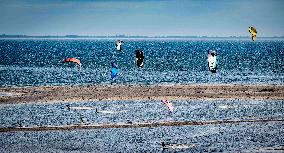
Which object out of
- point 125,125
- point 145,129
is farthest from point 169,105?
point 145,129

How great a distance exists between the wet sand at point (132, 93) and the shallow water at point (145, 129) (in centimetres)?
219

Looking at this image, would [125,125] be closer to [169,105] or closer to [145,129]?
[145,129]

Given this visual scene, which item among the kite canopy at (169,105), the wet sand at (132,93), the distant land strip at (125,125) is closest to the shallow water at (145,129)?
the kite canopy at (169,105)

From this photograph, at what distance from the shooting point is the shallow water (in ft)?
78.5

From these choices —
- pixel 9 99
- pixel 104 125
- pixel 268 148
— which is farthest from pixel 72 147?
pixel 9 99

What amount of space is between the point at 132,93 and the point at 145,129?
14.2 meters

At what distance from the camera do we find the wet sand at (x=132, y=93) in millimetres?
39125

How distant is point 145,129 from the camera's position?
1094 inches

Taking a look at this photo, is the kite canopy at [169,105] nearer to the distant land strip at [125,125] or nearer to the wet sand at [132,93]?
the wet sand at [132,93]

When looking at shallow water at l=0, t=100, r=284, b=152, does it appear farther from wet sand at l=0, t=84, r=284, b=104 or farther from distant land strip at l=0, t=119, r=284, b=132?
wet sand at l=0, t=84, r=284, b=104

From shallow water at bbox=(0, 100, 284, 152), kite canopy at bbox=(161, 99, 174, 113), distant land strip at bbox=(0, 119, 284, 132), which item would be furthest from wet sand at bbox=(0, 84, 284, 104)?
distant land strip at bbox=(0, 119, 284, 132)

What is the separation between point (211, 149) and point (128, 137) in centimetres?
458

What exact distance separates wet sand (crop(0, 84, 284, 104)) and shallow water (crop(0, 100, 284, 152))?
2.19 metres

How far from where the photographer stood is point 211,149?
23219 mm
